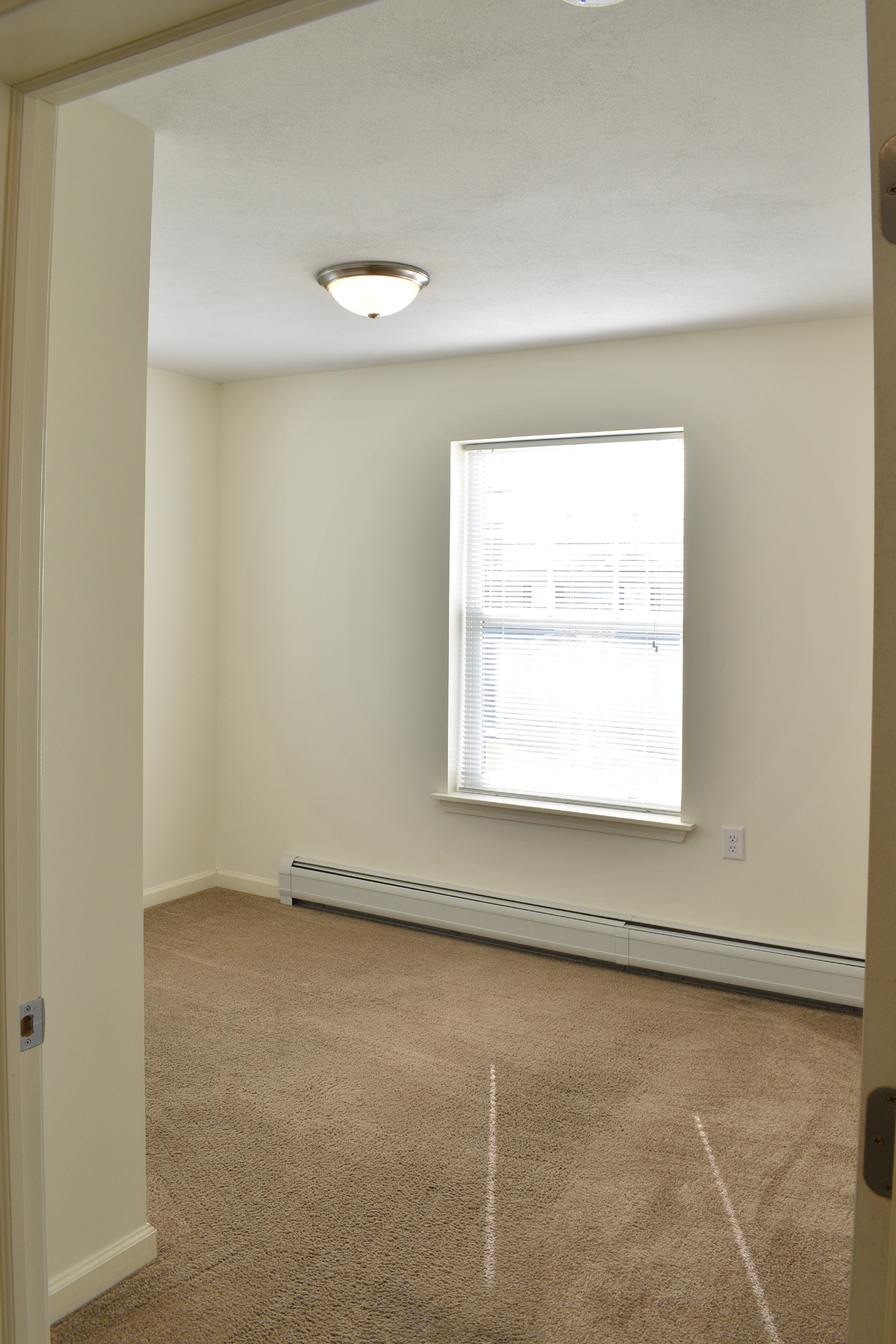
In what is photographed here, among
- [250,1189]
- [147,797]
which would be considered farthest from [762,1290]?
[147,797]

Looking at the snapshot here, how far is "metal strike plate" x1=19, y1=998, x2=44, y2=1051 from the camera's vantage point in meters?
1.12

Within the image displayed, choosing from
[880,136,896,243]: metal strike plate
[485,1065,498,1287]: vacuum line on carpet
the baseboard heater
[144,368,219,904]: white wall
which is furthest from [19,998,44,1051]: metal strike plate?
[144,368,219,904]: white wall

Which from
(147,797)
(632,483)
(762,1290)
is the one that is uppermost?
(632,483)

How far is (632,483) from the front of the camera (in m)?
4.06

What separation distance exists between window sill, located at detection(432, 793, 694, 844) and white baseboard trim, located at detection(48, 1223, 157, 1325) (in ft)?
7.66

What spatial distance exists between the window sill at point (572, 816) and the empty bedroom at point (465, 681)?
0.9 inches

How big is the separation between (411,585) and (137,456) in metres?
2.48

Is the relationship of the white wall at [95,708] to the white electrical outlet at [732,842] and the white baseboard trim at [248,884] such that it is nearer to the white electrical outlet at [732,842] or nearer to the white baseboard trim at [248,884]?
the white electrical outlet at [732,842]

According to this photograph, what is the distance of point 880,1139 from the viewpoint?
2.36 feet

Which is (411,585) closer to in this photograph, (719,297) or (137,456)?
(719,297)

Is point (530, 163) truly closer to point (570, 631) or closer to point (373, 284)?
point (373, 284)

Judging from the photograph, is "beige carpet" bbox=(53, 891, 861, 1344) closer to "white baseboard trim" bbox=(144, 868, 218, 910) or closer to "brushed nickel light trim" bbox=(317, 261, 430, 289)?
"white baseboard trim" bbox=(144, 868, 218, 910)

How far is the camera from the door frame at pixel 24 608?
109 cm

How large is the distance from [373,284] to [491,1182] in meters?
2.61
